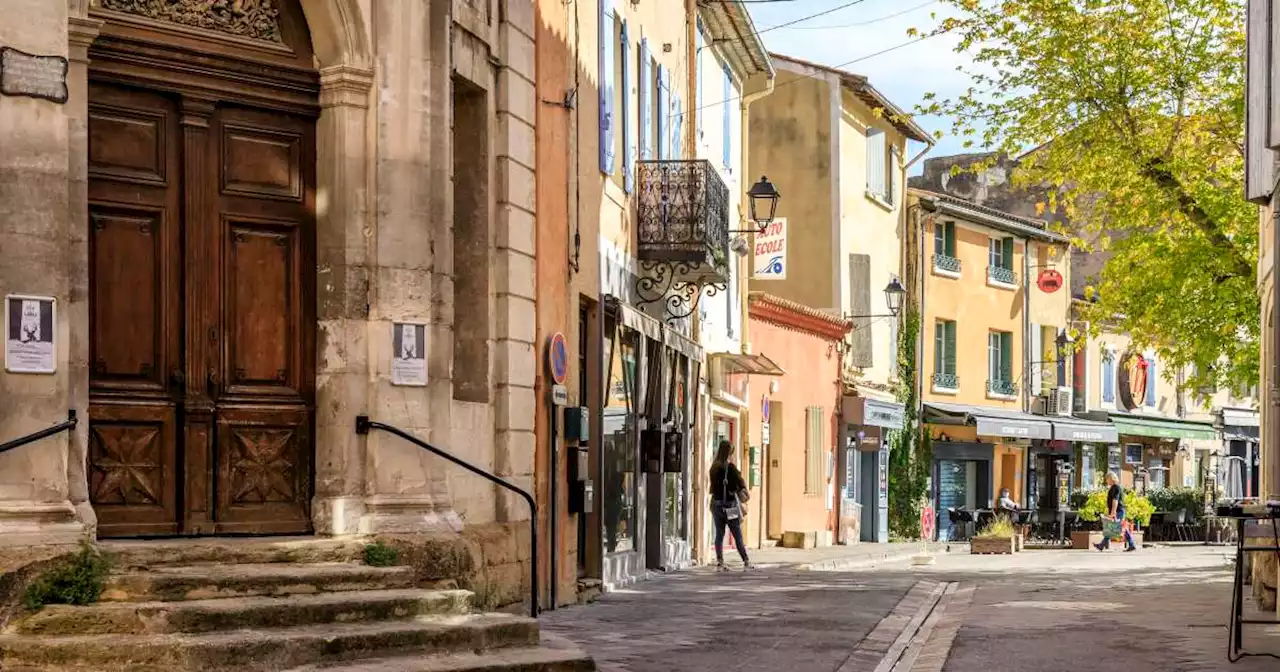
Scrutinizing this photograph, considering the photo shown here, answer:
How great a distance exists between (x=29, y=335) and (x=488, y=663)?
295 centimetres

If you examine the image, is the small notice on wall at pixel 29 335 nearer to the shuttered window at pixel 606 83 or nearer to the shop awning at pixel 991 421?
the shuttered window at pixel 606 83

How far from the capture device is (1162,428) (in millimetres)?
51719

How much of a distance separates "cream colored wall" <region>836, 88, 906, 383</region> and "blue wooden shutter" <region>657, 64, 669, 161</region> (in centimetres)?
1527

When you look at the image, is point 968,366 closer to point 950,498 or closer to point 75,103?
point 950,498

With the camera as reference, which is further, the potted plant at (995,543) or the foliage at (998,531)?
the foliage at (998,531)

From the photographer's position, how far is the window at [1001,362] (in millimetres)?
47075

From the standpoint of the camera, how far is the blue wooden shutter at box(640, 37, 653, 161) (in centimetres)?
2233

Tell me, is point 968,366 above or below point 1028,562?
above

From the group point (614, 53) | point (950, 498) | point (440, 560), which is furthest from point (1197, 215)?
point (950, 498)

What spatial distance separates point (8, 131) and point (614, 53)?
10804mm

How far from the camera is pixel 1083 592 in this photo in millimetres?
20359

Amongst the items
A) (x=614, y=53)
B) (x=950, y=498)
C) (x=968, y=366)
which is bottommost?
(x=950, y=498)

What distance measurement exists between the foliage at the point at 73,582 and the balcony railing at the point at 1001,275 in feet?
124

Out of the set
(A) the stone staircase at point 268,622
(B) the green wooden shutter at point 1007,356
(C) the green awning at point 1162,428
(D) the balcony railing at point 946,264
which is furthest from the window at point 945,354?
(A) the stone staircase at point 268,622
